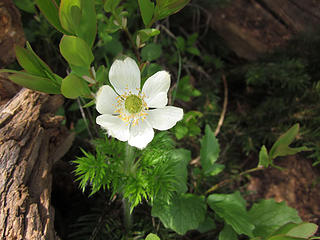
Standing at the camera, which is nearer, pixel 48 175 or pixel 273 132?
pixel 48 175

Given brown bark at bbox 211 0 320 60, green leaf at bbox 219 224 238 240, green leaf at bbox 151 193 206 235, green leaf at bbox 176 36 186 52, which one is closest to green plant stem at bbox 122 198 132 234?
green leaf at bbox 151 193 206 235

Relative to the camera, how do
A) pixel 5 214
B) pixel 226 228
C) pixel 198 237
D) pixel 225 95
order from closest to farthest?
pixel 5 214
pixel 226 228
pixel 198 237
pixel 225 95

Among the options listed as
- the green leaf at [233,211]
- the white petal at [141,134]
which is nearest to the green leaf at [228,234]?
the green leaf at [233,211]

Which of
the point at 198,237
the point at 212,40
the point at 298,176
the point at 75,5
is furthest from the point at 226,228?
the point at 212,40

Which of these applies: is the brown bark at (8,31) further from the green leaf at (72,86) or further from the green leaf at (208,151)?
the green leaf at (208,151)

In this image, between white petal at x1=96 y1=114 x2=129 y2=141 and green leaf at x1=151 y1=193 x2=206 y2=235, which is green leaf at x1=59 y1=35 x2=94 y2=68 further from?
green leaf at x1=151 y1=193 x2=206 y2=235

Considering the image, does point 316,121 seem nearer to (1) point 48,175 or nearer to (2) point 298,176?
(2) point 298,176
